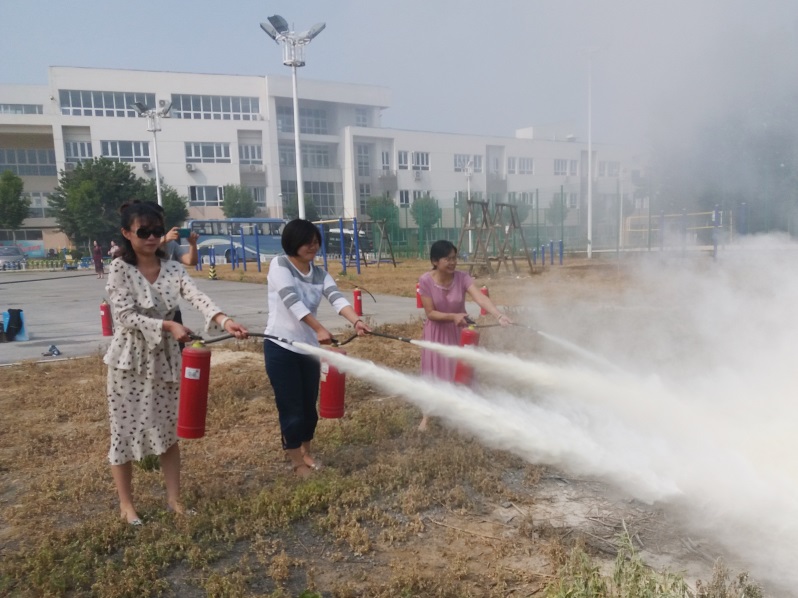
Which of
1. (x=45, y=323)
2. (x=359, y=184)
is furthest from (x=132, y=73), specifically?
(x=45, y=323)

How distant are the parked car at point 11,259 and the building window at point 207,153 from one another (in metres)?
20.8

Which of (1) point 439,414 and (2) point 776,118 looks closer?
(2) point 776,118

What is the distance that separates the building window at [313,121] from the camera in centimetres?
6494

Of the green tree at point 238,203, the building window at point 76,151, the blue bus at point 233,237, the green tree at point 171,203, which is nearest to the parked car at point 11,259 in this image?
the blue bus at point 233,237

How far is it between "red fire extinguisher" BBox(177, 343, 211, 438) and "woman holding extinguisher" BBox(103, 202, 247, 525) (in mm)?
50

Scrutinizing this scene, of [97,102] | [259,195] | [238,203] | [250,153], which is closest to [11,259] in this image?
[238,203]

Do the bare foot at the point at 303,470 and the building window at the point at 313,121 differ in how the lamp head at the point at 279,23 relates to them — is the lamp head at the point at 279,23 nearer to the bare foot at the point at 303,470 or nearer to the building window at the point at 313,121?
the bare foot at the point at 303,470

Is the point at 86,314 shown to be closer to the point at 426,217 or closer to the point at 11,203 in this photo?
the point at 426,217

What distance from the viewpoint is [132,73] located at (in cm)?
5609

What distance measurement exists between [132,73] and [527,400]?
60929mm

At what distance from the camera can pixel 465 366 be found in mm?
4914

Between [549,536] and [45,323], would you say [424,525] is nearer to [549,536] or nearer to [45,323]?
[549,536]

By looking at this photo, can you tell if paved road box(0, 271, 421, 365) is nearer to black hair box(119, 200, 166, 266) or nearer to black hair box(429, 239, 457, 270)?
black hair box(429, 239, 457, 270)

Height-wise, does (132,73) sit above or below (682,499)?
above
